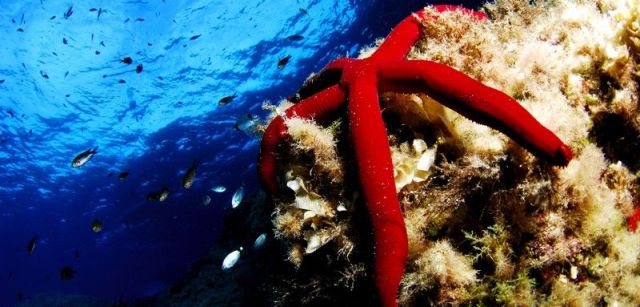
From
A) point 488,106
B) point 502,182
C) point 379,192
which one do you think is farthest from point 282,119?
point 502,182

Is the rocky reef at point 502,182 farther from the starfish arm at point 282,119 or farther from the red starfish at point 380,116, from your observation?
the red starfish at point 380,116

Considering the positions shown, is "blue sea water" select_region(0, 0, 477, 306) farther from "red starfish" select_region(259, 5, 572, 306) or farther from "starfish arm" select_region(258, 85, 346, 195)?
"red starfish" select_region(259, 5, 572, 306)

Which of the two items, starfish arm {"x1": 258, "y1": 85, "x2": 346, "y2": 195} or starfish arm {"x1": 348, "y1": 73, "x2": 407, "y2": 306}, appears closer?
starfish arm {"x1": 348, "y1": 73, "x2": 407, "y2": 306}

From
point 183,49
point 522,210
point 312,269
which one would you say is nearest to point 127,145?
point 183,49

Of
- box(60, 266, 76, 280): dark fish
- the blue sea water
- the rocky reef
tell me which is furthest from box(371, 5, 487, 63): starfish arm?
the blue sea water

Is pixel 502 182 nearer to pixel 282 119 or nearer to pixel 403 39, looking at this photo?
pixel 403 39

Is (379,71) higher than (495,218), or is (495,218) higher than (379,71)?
(379,71)

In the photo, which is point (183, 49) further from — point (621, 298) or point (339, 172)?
point (621, 298)
